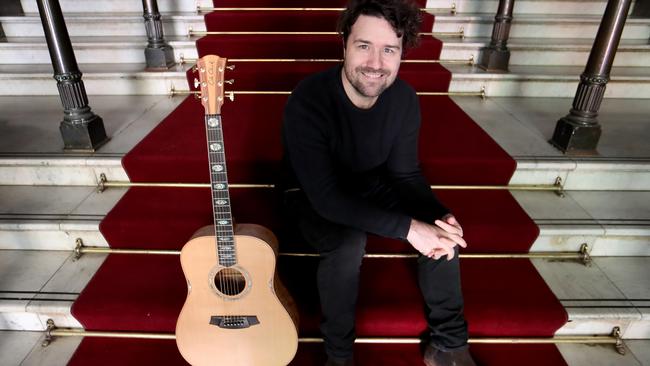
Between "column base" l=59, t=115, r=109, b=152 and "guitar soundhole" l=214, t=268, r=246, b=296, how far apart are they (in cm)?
116

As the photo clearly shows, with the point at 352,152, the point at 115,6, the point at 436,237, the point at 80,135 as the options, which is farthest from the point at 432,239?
the point at 115,6

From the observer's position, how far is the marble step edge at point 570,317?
1.54m

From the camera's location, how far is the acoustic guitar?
1.29 metres

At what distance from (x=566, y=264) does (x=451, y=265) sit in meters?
0.75

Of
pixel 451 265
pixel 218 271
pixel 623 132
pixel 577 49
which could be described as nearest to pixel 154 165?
pixel 218 271

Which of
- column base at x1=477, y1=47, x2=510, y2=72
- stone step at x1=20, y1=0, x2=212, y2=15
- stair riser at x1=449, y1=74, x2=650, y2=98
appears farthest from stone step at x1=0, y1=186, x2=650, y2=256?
stone step at x1=20, y1=0, x2=212, y2=15

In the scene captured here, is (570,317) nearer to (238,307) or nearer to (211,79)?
(238,307)

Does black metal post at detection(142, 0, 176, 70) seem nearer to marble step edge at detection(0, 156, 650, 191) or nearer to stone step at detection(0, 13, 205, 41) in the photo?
stone step at detection(0, 13, 205, 41)

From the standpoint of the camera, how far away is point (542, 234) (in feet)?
5.82

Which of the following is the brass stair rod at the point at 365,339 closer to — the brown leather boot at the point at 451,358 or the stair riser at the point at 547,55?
the brown leather boot at the point at 451,358

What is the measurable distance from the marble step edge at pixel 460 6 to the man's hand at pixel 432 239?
255cm

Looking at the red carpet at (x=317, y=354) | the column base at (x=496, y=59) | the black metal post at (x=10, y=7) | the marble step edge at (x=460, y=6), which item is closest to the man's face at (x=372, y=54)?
the red carpet at (x=317, y=354)

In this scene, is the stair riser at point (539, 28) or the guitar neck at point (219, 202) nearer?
the guitar neck at point (219, 202)

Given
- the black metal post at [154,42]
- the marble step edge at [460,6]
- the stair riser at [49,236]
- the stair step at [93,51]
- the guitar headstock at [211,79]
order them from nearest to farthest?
the guitar headstock at [211,79] → the stair riser at [49,236] → the black metal post at [154,42] → the stair step at [93,51] → the marble step edge at [460,6]
